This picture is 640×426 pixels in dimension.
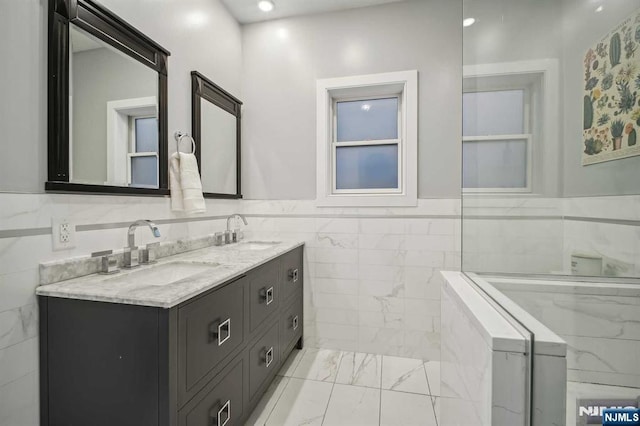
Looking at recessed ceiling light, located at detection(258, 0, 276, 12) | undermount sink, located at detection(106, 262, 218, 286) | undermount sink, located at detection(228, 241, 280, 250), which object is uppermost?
recessed ceiling light, located at detection(258, 0, 276, 12)

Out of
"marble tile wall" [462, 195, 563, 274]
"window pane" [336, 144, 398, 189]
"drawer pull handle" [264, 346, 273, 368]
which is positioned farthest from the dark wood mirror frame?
"marble tile wall" [462, 195, 563, 274]

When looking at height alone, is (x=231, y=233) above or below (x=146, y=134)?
below

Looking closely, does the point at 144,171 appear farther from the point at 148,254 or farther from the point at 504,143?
the point at 504,143

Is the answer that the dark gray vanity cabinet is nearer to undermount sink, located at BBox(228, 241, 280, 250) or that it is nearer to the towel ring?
undermount sink, located at BBox(228, 241, 280, 250)

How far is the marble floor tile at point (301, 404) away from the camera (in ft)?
5.30

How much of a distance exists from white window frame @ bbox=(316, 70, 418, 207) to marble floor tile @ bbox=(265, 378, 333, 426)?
4.30 ft

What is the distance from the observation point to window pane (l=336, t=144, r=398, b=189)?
96.2 inches

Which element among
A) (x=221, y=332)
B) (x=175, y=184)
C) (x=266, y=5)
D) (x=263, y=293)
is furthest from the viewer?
(x=266, y=5)

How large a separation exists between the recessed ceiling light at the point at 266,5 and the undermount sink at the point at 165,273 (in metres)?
2.07

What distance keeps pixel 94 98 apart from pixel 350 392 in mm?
2115

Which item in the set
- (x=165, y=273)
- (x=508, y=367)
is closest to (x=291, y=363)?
(x=165, y=273)

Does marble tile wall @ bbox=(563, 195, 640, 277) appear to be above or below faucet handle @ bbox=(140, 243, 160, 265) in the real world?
above

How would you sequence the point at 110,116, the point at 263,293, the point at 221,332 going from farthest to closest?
the point at 263,293 → the point at 110,116 → the point at 221,332

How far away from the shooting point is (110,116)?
4.52 feet
